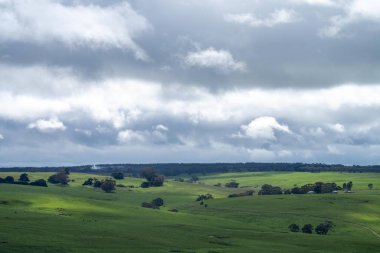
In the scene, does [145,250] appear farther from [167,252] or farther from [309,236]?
[309,236]

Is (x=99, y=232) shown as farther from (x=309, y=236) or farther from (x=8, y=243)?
(x=309, y=236)

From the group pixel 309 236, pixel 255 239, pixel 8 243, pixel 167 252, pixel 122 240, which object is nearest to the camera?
pixel 8 243

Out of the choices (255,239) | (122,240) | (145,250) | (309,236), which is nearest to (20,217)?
(122,240)

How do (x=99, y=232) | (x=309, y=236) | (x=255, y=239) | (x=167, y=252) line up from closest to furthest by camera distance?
(x=167, y=252) → (x=99, y=232) → (x=255, y=239) → (x=309, y=236)

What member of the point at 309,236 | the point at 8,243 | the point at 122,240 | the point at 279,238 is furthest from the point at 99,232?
the point at 309,236

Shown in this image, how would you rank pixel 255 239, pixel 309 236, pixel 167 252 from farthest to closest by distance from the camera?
pixel 309 236
pixel 255 239
pixel 167 252

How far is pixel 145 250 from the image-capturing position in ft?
452

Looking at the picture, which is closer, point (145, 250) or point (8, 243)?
point (8, 243)

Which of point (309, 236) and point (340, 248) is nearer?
point (340, 248)

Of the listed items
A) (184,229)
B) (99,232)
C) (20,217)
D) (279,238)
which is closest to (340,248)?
(279,238)

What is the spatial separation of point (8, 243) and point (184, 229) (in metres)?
60.6

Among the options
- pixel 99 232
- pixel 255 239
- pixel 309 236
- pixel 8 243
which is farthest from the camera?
pixel 309 236

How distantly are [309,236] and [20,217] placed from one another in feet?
249

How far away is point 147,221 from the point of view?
19525 centimetres
